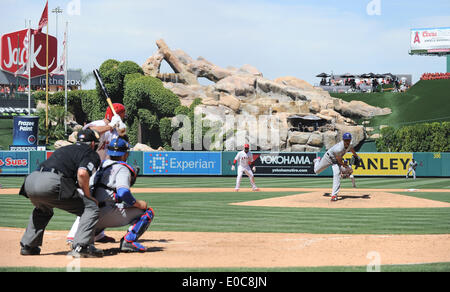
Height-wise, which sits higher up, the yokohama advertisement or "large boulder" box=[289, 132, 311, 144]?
"large boulder" box=[289, 132, 311, 144]

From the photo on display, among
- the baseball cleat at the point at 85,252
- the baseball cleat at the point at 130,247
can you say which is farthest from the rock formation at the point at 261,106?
the baseball cleat at the point at 85,252

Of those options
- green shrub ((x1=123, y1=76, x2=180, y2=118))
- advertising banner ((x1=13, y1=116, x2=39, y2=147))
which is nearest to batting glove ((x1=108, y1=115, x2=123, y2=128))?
advertising banner ((x1=13, y1=116, x2=39, y2=147))

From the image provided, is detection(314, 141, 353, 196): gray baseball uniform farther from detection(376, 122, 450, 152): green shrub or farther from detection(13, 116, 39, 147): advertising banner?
detection(376, 122, 450, 152): green shrub

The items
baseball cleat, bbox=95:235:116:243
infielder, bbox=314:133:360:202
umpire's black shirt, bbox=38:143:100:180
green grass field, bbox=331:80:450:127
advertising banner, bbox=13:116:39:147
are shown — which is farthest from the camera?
green grass field, bbox=331:80:450:127

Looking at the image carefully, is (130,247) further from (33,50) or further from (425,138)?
(33,50)

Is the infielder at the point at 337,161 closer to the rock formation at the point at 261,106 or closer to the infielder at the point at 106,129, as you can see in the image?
the infielder at the point at 106,129

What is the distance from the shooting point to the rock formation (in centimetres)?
5591

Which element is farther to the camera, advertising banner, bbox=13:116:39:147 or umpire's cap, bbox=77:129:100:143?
advertising banner, bbox=13:116:39:147

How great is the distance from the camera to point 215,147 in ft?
175

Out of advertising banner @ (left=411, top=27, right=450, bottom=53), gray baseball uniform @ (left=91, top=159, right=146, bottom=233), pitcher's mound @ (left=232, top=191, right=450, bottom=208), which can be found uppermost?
advertising banner @ (left=411, top=27, right=450, bottom=53)

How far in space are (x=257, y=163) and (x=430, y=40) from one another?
56.2 meters

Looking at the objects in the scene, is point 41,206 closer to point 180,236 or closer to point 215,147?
point 180,236

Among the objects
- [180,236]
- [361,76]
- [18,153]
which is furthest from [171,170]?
[361,76]

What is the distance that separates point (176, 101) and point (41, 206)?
53.1 metres
